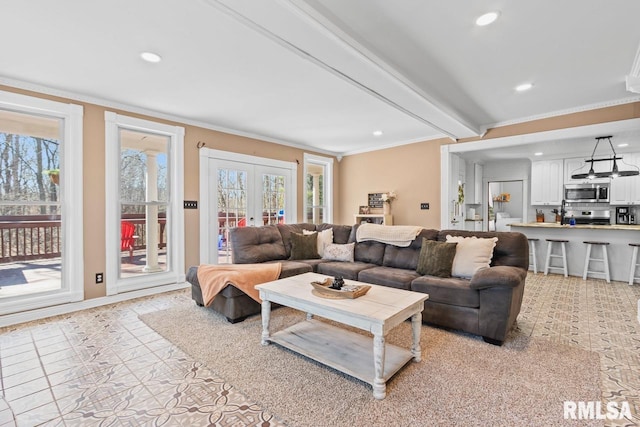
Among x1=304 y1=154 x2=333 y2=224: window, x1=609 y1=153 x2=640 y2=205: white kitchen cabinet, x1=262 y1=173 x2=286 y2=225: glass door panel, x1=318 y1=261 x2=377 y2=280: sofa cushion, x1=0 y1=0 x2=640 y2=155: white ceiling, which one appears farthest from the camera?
x1=304 y1=154 x2=333 y2=224: window

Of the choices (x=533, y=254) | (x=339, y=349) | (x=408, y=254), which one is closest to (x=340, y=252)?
(x=408, y=254)

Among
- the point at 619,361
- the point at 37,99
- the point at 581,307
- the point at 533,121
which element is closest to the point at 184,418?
the point at 619,361

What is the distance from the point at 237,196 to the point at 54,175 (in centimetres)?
235

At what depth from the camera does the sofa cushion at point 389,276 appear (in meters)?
3.14

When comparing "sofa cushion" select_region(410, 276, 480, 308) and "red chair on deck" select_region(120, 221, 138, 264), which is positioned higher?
"red chair on deck" select_region(120, 221, 138, 264)

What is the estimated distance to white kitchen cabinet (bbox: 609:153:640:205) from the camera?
5988 mm

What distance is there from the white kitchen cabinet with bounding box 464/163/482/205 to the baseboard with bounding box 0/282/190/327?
6439mm

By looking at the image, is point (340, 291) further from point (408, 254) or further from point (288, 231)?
point (288, 231)

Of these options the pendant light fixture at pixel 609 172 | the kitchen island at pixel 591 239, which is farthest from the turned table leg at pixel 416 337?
the kitchen island at pixel 591 239

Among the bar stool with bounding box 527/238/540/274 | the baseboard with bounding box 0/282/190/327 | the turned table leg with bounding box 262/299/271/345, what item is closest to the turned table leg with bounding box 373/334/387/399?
the turned table leg with bounding box 262/299/271/345

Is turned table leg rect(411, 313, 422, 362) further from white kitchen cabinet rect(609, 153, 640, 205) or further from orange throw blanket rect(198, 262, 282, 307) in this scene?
white kitchen cabinet rect(609, 153, 640, 205)

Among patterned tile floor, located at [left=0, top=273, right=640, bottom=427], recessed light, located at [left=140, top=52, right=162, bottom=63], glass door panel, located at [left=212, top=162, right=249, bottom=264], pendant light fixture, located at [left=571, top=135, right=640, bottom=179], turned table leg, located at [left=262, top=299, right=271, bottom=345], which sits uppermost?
recessed light, located at [left=140, top=52, right=162, bottom=63]

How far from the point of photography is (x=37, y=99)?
328cm

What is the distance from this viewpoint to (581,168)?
6.48m
